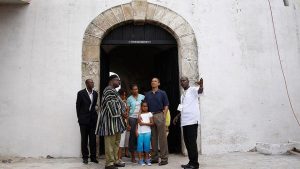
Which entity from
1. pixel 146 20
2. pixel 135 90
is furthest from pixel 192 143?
pixel 146 20

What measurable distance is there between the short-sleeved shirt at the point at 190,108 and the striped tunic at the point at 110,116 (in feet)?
3.36

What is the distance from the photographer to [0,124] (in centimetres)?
598

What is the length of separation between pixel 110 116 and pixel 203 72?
2.45 meters

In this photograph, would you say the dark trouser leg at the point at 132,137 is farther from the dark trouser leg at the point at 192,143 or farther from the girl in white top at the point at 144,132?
the dark trouser leg at the point at 192,143

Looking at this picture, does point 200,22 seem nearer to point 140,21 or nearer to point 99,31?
point 140,21

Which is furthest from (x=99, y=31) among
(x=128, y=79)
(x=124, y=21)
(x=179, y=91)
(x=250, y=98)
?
(x=128, y=79)

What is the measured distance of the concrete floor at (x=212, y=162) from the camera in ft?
16.4

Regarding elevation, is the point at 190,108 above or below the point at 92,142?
above

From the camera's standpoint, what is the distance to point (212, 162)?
17.7 feet

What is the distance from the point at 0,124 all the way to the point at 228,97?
4729 millimetres

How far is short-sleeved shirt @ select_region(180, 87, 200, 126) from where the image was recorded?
4832 millimetres

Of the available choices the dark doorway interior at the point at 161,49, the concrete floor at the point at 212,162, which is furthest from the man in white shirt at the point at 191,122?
the dark doorway interior at the point at 161,49

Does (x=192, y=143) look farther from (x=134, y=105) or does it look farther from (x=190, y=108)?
(x=134, y=105)

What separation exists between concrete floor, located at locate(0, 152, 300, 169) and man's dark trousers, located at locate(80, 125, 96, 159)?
202 millimetres
